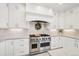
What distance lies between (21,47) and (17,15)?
0.62 metres

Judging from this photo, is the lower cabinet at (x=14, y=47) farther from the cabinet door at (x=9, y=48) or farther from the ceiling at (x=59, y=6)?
the ceiling at (x=59, y=6)

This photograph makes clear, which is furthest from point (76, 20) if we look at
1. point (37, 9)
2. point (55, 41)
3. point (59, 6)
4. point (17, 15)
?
point (17, 15)

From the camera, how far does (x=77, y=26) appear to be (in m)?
1.90

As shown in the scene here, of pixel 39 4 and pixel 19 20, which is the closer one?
pixel 39 4

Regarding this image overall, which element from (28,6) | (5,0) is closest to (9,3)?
(5,0)

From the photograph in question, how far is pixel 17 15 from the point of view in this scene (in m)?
1.95

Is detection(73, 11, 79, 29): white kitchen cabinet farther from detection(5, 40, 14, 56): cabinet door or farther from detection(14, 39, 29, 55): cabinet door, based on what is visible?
detection(5, 40, 14, 56): cabinet door

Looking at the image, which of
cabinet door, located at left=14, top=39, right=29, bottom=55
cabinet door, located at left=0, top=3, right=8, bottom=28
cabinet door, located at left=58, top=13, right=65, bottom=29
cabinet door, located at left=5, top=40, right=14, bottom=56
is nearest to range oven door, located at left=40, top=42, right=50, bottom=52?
cabinet door, located at left=14, top=39, right=29, bottom=55

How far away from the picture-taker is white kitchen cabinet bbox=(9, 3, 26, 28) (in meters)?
1.89

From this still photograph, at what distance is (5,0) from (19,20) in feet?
1.45

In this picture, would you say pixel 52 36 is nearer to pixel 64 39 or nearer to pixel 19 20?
pixel 64 39

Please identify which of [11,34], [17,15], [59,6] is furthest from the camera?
[11,34]

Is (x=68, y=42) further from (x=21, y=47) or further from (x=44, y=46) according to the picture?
(x=21, y=47)

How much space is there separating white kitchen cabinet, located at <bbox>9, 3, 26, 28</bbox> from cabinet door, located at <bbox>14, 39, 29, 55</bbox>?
310 mm
